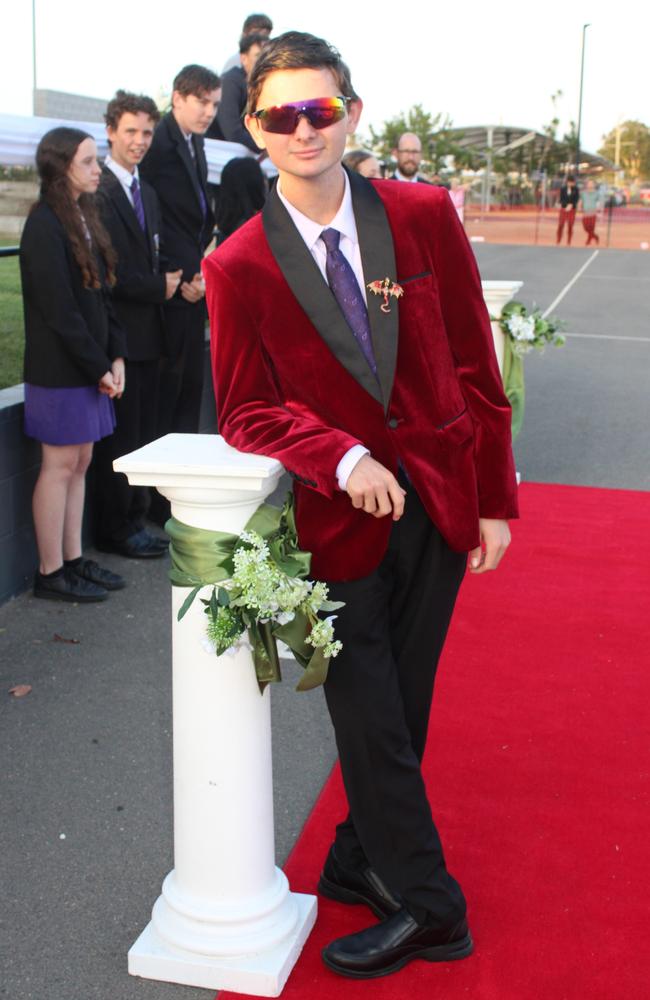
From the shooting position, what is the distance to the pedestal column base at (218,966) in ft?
9.29

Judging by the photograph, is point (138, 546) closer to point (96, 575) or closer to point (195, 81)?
point (96, 575)

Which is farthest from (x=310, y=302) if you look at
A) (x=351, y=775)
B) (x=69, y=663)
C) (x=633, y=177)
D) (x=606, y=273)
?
(x=633, y=177)

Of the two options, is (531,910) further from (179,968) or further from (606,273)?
(606,273)

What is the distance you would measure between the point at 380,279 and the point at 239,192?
495 centimetres

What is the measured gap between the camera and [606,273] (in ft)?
80.5

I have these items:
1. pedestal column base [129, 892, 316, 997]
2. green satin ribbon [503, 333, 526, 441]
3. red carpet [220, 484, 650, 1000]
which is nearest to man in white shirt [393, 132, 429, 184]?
green satin ribbon [503, 333, 526, 441]

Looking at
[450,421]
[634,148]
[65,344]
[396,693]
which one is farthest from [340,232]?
[634,148]

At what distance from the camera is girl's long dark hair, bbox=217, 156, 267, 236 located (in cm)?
731

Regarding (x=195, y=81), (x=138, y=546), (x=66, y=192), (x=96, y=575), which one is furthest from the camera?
(x=195, y=81)

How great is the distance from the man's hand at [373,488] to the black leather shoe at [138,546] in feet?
12.0

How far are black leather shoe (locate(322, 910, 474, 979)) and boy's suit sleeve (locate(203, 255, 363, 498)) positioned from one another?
113 centimetres

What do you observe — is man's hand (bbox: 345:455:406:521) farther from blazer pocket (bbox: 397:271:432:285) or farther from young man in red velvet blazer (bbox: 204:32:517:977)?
blazer pocket (bbox: 397:271:432:285)

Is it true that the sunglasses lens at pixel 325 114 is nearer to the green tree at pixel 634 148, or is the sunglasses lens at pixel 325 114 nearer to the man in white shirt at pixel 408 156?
the man in white shirt at pixel 408 156

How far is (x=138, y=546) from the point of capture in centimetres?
613
